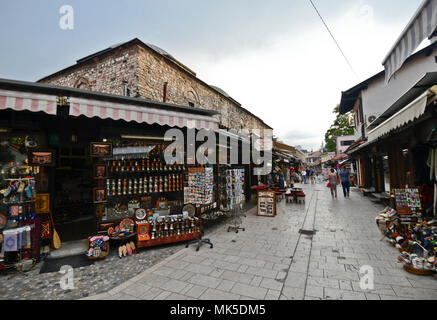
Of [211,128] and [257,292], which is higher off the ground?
[211,128]

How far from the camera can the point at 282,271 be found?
3514 millimetres

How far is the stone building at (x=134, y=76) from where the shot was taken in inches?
416

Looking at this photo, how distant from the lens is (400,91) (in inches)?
516

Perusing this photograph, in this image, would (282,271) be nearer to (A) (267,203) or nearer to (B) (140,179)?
(B) (140,179)

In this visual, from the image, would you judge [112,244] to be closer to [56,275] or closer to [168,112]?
[56,275]

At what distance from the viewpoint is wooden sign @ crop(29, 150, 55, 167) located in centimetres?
424

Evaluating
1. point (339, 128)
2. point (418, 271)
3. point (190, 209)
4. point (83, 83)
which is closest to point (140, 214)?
point (190, 209)

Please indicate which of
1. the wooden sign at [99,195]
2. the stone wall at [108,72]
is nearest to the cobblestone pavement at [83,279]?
the wooden sign at [99,195]

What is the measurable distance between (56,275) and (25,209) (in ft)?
5.39

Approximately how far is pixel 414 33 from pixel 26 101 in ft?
20.9

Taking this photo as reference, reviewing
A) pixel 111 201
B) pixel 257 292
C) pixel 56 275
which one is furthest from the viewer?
pixel 111 201
